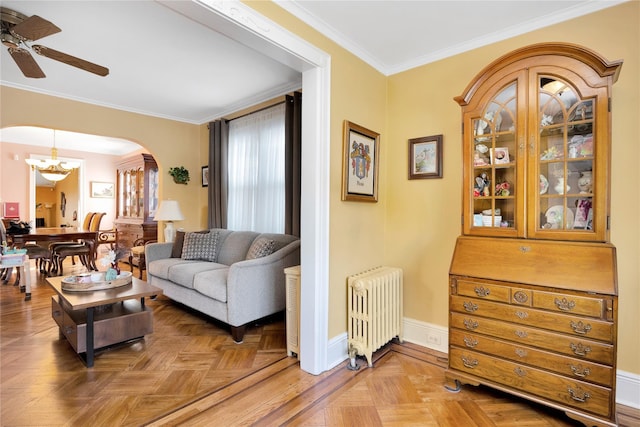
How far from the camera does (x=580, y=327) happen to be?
1.65m

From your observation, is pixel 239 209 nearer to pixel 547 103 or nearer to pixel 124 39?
pixel 124 39

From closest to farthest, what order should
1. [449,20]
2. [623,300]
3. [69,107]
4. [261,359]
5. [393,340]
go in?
[623,300], [449,20], [261,359], [393,340], [69,107]

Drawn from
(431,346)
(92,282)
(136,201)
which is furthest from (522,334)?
(136,201)

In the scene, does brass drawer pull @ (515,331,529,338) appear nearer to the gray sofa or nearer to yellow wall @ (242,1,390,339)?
yellow wall @ (242,1,390,339)

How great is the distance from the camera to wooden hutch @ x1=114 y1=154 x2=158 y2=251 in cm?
571

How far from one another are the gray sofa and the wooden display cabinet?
170 centimetres

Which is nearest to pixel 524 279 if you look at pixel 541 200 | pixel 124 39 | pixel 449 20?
pixel 541 200

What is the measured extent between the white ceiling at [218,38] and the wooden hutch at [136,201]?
2157 millimetres

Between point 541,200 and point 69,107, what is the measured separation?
514cm

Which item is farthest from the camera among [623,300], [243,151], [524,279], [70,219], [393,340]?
[70,219]

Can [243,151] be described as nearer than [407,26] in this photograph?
No

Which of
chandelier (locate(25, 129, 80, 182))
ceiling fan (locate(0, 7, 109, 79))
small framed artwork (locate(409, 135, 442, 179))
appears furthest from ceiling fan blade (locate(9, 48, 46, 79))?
chandelier (locate(25, 129, 80, 182))

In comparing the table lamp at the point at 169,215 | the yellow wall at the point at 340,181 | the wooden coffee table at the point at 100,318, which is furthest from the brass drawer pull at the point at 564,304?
the table lamp at the point at 169,215

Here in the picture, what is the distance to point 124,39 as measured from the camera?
2.58 meters
